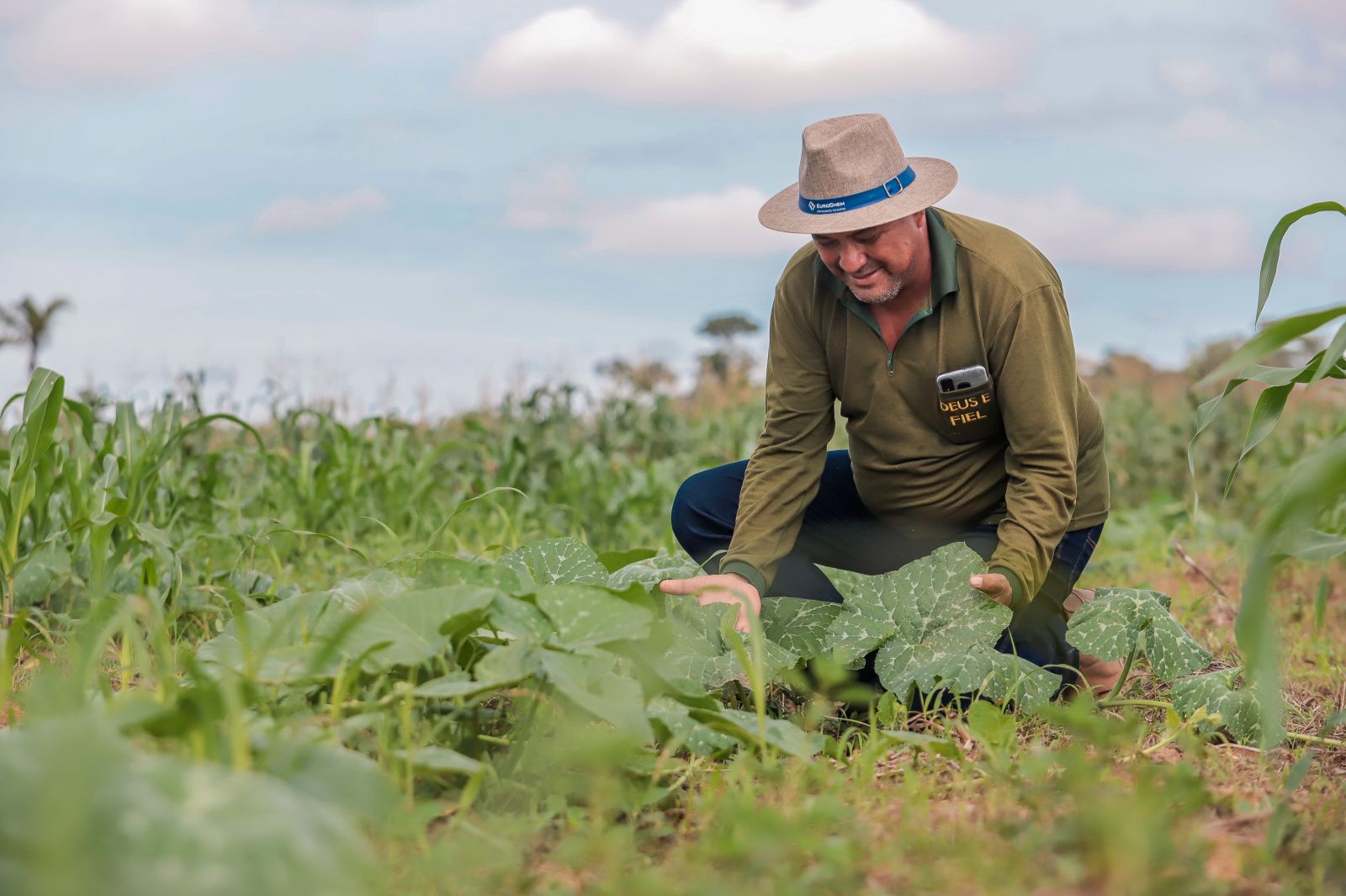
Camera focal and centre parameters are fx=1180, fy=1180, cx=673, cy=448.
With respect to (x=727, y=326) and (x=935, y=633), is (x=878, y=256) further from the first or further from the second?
(x=727, y=326)

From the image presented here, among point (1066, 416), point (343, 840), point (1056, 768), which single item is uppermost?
point (1066, 416)

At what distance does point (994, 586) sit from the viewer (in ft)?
8.19

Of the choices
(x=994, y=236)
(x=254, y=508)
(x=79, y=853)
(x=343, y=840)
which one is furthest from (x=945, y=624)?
(x=254, y=508)

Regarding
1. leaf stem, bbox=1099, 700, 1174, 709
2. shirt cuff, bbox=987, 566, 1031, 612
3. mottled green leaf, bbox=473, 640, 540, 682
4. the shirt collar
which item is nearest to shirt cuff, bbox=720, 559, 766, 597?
shirt cuff, bbox=987, 566, 1031, 612

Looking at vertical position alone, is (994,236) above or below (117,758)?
above

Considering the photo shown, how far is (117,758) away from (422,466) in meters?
3.69

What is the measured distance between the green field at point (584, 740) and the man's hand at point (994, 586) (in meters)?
0.06

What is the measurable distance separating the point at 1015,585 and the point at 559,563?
0.99 m

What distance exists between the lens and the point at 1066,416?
2654 millimetres

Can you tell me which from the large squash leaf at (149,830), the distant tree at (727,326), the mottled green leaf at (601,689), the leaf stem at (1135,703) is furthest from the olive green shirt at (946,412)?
the distant tree at (727,326)

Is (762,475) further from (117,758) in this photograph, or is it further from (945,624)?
(117,758)

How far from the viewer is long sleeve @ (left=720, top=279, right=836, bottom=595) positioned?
2.86m

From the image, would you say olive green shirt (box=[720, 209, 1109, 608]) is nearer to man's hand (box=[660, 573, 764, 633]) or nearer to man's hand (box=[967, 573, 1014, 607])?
man's hand (box=[967, 573, 1014, 607])

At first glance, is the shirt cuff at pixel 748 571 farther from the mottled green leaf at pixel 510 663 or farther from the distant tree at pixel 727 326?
the distant tree at pixel 727 326
